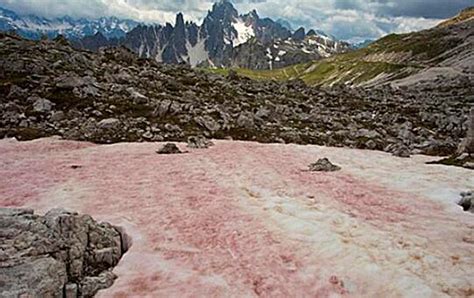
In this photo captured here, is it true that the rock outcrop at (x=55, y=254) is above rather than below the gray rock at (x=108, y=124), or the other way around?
below

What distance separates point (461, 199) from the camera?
25.0 meters

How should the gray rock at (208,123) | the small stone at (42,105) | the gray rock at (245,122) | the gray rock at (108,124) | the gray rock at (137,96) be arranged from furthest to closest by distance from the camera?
the gray rock at (137,96) < the gray rock at (245,122) < the small stone at (42,105) < the gray rock at (208,123) < the gray rock at (108,124)

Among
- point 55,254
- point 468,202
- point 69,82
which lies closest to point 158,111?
point 69,82

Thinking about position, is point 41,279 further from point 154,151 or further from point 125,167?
point 154,151

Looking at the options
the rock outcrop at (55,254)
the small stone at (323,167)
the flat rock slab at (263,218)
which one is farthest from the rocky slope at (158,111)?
the rock outcrop at (55,254)

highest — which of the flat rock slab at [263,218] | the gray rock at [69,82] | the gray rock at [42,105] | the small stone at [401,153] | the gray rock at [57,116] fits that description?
the gray rock at [69,82]

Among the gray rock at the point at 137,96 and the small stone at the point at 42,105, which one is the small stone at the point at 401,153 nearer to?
the gray rock at the point at 137,96

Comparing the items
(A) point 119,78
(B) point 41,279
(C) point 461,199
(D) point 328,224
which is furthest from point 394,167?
(A) point 119,78

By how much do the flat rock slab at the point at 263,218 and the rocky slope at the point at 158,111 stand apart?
1255 centimetres

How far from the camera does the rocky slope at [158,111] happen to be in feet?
163

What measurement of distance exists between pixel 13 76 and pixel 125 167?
47.8 metres

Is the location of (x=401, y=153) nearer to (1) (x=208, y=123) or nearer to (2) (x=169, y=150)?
(2) (x=169, y=150)

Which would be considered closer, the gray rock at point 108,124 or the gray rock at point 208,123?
the gray rock at point 108,124

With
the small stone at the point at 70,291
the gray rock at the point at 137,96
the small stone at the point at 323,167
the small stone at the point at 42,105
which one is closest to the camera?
the small stone at the point at 70,291
